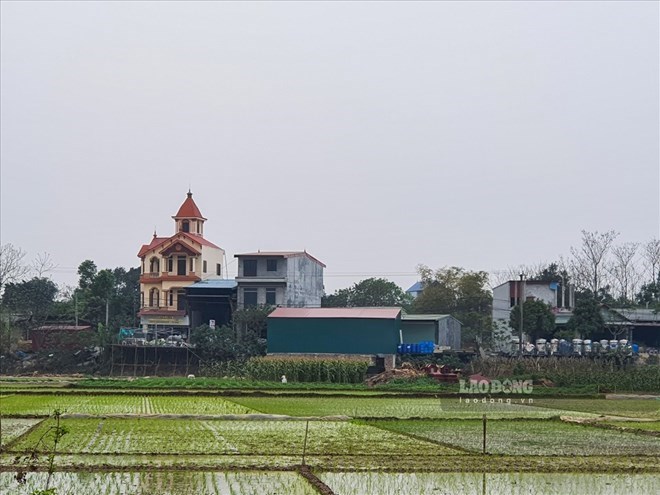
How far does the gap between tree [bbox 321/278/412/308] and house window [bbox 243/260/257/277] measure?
14483 millimetres

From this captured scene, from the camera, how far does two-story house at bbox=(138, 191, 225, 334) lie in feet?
180

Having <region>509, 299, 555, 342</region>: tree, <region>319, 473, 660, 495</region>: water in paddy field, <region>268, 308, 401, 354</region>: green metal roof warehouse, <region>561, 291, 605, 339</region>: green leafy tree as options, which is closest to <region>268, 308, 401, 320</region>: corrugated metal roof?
<region>268, 308, 401, 354</region>: green metal roof warehouse

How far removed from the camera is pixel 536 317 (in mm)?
47094

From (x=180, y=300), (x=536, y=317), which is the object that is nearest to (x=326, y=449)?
(x=536, y=317)

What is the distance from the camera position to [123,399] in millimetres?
30891

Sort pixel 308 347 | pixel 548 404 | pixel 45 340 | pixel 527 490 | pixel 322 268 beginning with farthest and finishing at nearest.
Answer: pixel 322 268 < pixel 45 340 < pixel 308 347 < pixel 548 404 < pixel 527 490

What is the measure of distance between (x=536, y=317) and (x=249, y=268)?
1537cm

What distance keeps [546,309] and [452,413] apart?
22397 mm

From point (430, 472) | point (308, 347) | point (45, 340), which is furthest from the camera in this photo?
point (45, 340)

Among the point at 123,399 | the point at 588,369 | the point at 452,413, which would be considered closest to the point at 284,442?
the point at 452,413

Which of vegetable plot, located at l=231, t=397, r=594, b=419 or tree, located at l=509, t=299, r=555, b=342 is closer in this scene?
vegetable plot, located at l=231, t=397, r=594, b=419

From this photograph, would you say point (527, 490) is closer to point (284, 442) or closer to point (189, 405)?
point (284, 442)

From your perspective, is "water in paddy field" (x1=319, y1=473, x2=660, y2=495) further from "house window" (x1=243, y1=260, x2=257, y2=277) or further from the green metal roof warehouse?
"house window" (x1=243, y1=260, x2=257, y2=277)

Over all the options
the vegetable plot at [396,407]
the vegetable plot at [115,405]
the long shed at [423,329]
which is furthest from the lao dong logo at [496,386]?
the long shed at [423,329]
